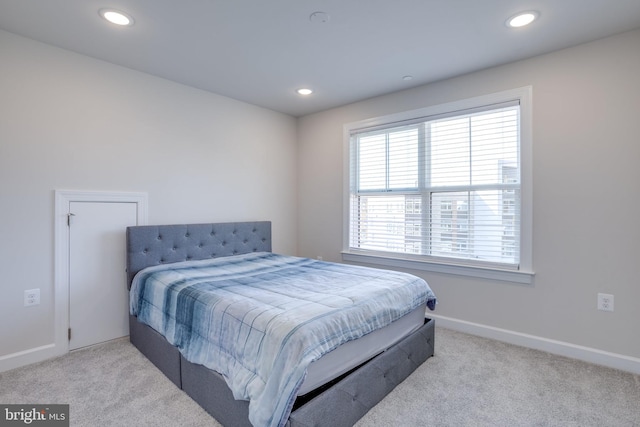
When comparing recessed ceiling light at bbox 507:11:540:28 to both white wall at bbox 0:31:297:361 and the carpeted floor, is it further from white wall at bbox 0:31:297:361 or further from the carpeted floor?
white wall at bbox 0:31:297:361

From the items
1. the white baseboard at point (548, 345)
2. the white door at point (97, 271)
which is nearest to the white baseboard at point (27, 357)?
the white door at point (97, 271)

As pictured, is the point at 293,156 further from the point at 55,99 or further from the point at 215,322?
the point at 215,322

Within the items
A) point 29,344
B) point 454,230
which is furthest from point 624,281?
point 29,344

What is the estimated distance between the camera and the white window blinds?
278 cm

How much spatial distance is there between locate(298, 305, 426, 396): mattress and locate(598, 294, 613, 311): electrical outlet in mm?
1378

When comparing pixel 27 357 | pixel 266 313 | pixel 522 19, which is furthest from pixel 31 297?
pixel 522 19

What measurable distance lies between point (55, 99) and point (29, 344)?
186cm

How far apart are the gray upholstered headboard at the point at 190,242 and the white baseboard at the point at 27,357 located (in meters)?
0.69

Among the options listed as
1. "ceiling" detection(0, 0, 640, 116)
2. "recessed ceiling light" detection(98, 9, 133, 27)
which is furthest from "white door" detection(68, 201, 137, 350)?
"recessed ceiling light" detection(98, 9, 133, 27)

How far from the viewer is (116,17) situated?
6.84 feet

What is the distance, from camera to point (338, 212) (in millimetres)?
3924

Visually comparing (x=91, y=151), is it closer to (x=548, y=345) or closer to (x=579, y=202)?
(x=579, y=202)

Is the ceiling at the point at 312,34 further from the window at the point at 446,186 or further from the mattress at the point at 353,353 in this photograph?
the mattress at the point at 353,353

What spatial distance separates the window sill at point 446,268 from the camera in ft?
8.86
